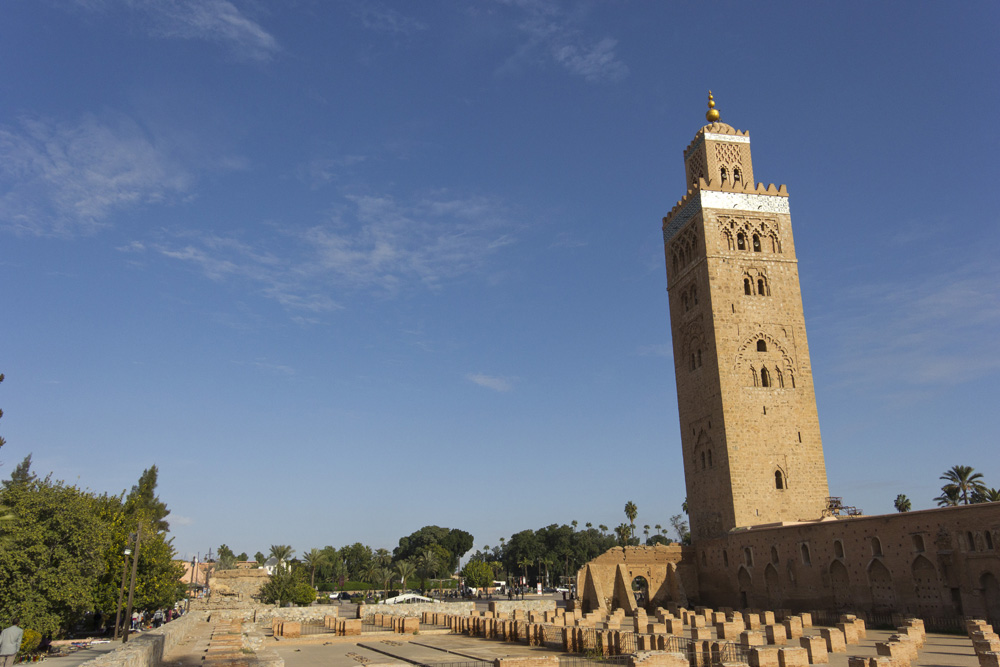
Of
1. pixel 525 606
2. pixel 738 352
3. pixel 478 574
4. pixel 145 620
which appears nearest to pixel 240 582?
pixel 145 620

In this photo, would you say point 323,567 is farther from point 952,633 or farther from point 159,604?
point 952,633

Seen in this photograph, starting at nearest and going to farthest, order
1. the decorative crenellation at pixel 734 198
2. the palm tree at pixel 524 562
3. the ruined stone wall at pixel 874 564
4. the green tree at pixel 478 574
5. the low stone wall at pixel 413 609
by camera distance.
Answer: the ruined stone wall at pixel 874 564
the low stone wall at pixel 413 609
the decorative crenellation at pixel 734 198
the green tree at pixel 478 574
the palm tree at pixel 524 562

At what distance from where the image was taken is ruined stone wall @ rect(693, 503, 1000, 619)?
20406 mm

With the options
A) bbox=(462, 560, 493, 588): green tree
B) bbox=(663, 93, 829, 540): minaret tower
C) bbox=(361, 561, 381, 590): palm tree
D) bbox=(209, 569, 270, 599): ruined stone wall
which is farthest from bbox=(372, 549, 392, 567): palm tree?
bbox=(663, 93, 829, 540): minaret tower

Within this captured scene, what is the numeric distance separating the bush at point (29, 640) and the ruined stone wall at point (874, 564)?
1000 inches

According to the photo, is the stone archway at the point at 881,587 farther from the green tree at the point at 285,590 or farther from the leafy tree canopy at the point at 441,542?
the leafy tree canopy at the point at 441,542

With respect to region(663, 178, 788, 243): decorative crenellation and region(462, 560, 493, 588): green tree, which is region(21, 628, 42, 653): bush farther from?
region(462, 560, 493, 588): green tree

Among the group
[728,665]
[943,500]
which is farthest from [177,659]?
[943,500]

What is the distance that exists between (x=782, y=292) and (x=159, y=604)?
107ft

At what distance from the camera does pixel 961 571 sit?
2078 cm

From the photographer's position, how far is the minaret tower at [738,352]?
105ft

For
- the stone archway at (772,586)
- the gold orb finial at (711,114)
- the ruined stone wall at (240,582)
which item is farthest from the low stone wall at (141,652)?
the gold orb finial at (711,114)

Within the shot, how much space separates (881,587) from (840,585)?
1.85 metres

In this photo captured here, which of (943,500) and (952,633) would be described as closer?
(952,633)
